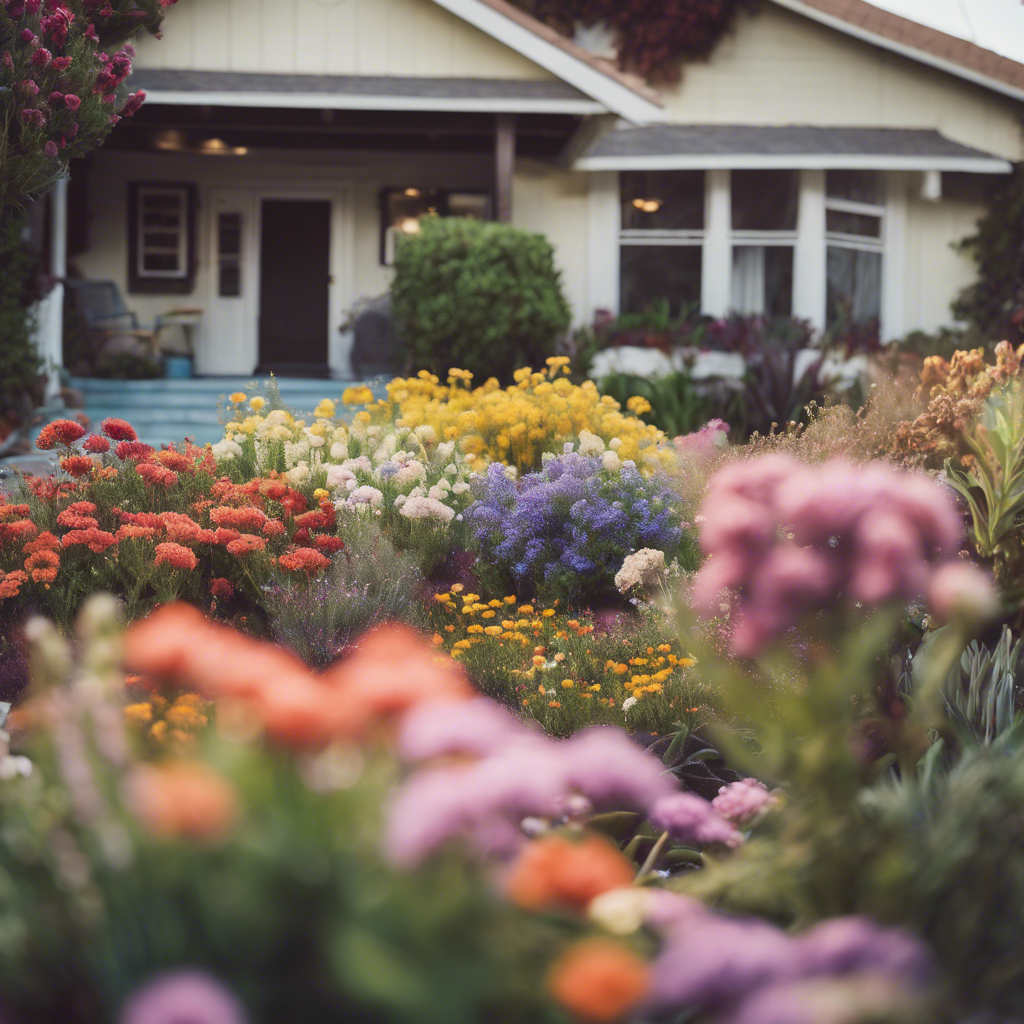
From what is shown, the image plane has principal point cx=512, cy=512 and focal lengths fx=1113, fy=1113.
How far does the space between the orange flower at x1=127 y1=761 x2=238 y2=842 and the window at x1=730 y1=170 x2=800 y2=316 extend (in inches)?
501

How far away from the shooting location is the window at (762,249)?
43.4 ft

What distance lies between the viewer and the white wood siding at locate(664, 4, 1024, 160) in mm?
13469

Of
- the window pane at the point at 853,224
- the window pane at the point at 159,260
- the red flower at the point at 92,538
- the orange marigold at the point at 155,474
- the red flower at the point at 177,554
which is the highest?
the window pane at the point at 853,224

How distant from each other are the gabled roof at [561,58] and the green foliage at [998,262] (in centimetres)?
459

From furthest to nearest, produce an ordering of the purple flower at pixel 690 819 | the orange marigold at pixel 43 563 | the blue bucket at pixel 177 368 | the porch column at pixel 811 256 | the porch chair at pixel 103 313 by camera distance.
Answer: the blue bucket at pixel 177 368, the porch column at pixel 811 256, the porch chair at pixel 103 313, the orange marigold at pixel 43 563, the purple flower at pixel 690 819

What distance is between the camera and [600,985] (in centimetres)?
104

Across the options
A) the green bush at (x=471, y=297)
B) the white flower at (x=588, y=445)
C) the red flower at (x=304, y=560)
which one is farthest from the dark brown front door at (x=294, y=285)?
the red flower at (x=304, y=560)

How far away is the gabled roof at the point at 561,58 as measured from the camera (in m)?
11.6

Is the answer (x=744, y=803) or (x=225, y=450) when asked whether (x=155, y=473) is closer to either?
(x=225, y=450)

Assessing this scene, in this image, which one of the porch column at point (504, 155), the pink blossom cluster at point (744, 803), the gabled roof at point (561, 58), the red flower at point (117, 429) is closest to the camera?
the pink blossom cluster at point (744, 803)

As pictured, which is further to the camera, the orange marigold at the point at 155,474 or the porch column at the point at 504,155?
the porch column at the point at 504,155

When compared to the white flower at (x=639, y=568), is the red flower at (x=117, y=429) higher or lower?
higher

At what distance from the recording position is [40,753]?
53.5 inches

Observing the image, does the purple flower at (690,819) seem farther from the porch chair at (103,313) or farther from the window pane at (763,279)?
the porch chair at (103,313)
